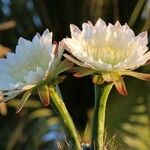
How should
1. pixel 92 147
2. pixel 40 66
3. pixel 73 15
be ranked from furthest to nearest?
pixel 73 15 < pixel 40 66 < pixel 92 147

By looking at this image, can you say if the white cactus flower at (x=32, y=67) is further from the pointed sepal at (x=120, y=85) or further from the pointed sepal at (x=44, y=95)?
the pointed sepal at (x=120, y=85)

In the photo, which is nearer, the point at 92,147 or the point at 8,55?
the point at 92,147

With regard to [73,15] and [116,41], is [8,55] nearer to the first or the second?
[116,41]

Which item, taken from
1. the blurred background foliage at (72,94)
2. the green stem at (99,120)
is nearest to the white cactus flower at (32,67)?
the green stem at (99,120)

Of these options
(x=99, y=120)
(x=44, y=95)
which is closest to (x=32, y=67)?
(x=44, y=95)

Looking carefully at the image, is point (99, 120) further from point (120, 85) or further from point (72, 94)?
point (72, 94)

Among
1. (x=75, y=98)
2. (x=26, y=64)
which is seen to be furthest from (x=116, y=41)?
(x=75, y=98)
